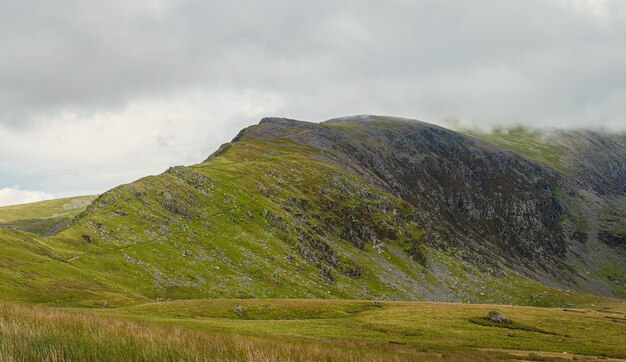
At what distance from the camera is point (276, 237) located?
178250mm

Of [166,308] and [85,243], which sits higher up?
[85,243]

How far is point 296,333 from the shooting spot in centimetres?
5072

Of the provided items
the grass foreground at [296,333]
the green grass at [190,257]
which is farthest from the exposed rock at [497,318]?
the green grass at [190,257]

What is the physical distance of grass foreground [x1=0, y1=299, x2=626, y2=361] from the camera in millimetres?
13711

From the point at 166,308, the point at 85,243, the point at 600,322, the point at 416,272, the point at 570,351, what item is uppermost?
the point at 85,243

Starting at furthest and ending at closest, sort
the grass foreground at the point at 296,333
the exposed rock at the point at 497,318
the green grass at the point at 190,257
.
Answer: the green grass at the point at 190,257 → the exposed rock at the point at 497,318 → the grass foreground at the point at 296,333

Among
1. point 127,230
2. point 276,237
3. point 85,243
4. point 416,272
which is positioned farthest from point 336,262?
point 85,243

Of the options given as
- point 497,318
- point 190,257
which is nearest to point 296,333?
point 497,318

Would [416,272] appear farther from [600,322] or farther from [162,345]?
[162,345]

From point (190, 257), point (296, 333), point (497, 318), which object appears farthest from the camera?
point (190, 257)

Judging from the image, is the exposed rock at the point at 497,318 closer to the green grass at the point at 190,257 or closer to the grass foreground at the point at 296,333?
the grass foreground at the point at 296,333

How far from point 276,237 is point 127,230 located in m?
59.5

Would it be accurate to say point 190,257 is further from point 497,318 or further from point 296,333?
point 497,318

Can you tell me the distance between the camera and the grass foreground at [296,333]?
540 inches
